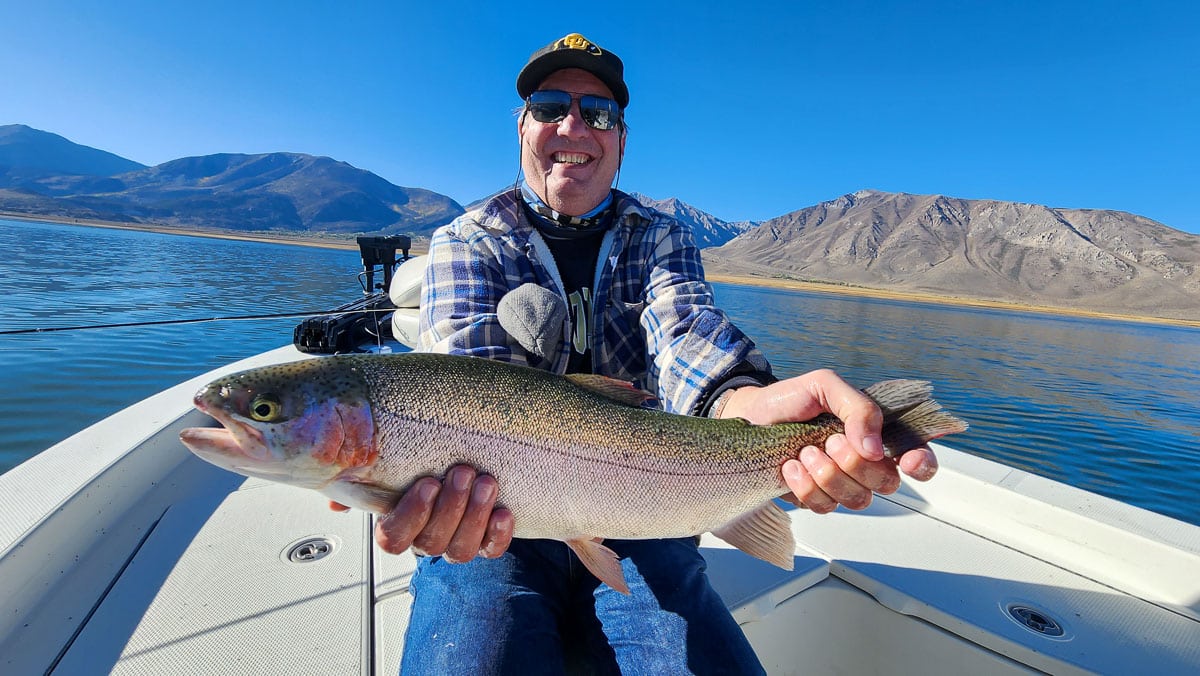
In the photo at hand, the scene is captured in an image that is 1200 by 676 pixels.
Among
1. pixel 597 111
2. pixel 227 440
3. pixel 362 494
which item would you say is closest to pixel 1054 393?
pixel 597 111

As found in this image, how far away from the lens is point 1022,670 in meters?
2.53

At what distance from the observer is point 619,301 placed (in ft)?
11.7

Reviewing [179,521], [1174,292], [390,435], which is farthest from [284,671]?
[1174,292]

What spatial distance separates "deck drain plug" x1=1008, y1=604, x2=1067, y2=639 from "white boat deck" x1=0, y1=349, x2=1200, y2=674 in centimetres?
4

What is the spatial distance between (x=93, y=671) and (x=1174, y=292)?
210 meters

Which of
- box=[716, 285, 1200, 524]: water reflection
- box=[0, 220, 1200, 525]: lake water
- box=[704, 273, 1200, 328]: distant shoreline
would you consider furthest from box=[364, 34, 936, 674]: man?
box=[704, 273, 1200, 328]: distant shoreline

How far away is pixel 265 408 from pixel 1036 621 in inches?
153

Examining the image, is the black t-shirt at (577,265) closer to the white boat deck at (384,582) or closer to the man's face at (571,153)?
the man's face at (571,153)

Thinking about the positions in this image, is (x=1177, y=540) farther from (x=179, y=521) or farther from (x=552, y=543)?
(x=179, y=521)

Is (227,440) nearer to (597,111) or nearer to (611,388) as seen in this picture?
(611,388)

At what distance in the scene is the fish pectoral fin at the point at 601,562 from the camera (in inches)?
88.6

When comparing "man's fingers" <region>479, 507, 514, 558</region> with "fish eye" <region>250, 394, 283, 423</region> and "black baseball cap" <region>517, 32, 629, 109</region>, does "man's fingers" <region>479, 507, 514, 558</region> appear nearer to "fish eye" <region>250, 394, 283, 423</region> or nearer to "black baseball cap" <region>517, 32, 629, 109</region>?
"fish eye" <region>250, 394, 283, 423</region>

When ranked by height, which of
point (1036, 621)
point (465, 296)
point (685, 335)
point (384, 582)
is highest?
point (465, 296)

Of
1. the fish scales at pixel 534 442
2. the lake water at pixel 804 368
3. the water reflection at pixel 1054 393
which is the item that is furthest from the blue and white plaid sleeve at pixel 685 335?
the water reflection at pixel 1054 393
